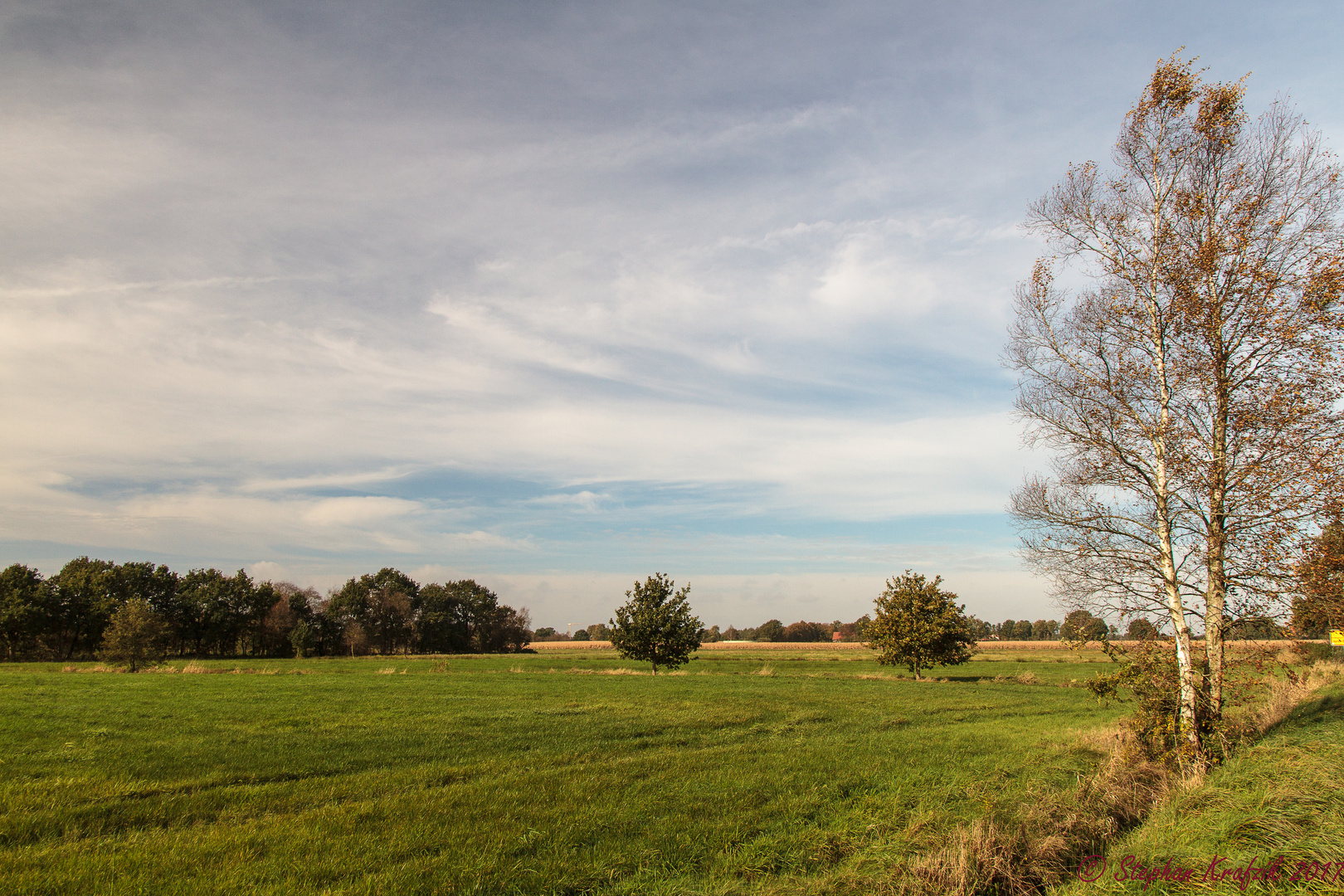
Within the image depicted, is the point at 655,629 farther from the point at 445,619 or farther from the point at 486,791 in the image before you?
the point at 445,619

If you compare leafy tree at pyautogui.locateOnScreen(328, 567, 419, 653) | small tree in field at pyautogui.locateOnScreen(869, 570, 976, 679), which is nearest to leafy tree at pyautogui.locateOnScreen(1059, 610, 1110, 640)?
small tree in field at pyautogui.locateOnScreen(869, 570, 976, 679)

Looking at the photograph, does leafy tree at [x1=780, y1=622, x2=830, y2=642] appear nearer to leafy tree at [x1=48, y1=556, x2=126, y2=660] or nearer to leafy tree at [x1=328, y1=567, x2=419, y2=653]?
leafy tree at [x1=328, y1=567, x2=419, y2=653]

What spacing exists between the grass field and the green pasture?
0.06m

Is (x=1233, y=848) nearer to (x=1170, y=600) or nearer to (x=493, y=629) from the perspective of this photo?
(x=1170, y=600)

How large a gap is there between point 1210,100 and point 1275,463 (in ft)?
26.8

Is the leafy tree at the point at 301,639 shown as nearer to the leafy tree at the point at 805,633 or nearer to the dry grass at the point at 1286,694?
the dry grass at the point at 1286,694

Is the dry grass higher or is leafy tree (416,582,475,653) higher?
the dry grass

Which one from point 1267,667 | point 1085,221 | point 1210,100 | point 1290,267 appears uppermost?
point 1210,100

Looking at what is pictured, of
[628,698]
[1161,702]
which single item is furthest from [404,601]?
[1161,702]

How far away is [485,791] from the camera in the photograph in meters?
11.4

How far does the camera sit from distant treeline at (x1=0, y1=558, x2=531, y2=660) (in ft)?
234

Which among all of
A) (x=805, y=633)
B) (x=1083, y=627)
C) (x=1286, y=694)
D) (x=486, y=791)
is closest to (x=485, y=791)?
(x=486, y=791)

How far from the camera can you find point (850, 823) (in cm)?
1019

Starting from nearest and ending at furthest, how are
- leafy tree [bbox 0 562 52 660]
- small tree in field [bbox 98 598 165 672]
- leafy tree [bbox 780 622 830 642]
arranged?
small tree in field [bbox 98 598 165 672], leafy tree [bbox 0 562 52 660], leafy tree [bbox 780 622 830 642]
